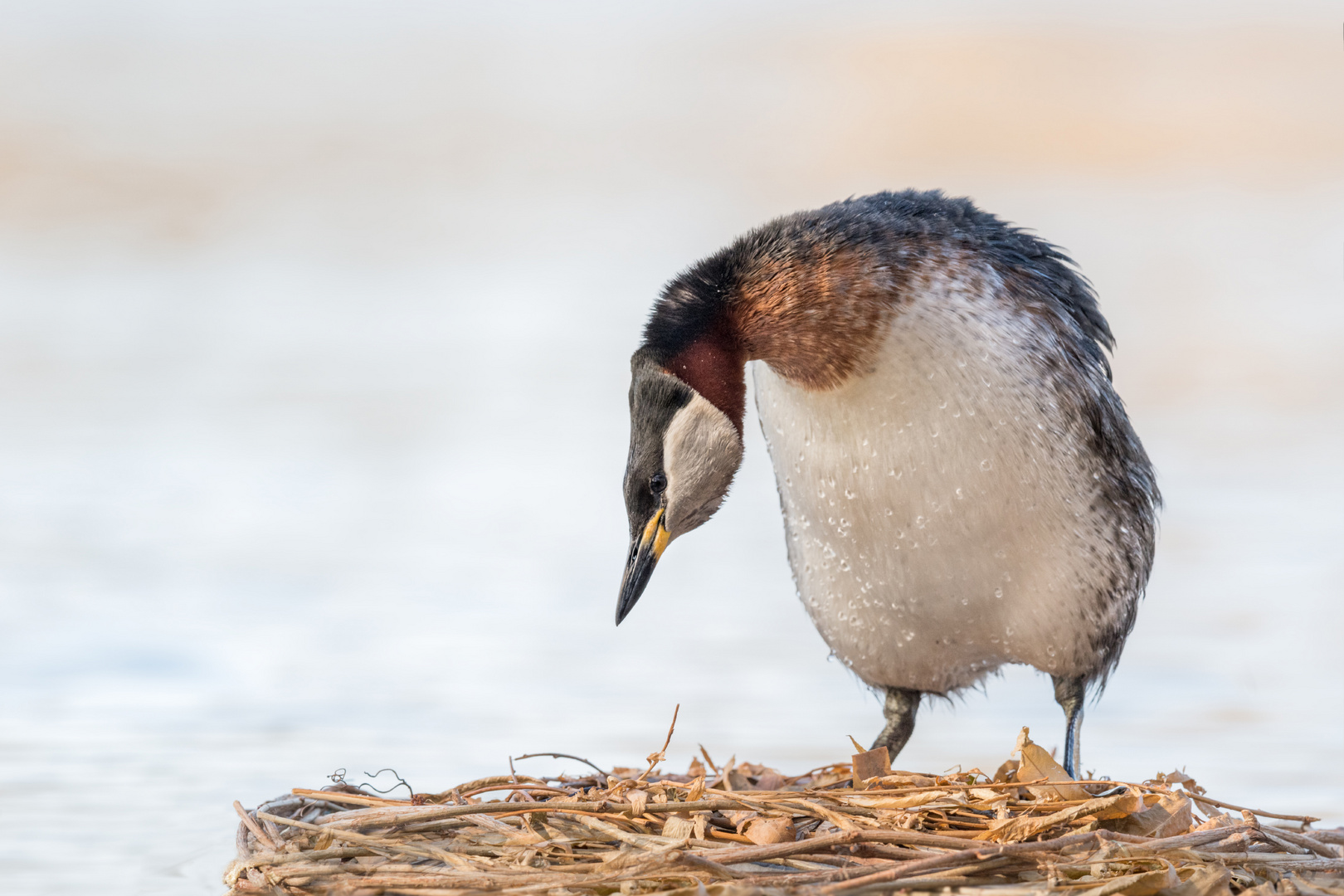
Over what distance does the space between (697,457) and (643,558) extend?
0.21 metres

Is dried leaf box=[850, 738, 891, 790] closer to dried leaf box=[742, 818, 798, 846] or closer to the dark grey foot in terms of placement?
dried leaf box=[742, 818, 798, 846]

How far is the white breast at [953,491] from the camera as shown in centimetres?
257

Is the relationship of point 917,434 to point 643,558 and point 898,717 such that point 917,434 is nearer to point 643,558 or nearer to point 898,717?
point 643,558

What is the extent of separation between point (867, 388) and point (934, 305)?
186mm

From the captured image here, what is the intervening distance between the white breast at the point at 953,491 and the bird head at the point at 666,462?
239mm

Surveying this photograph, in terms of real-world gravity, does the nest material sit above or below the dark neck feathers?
below

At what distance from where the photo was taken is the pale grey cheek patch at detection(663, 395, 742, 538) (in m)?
2.48

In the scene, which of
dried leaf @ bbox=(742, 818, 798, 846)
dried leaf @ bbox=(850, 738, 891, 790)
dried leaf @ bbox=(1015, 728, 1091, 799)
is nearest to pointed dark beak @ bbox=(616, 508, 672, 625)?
dried leaf @ bbox=(850, 738, 891, 790)

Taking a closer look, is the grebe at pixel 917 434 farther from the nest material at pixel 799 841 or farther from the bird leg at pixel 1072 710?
the nest material at pixel 799 841

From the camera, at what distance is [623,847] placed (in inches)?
79.8

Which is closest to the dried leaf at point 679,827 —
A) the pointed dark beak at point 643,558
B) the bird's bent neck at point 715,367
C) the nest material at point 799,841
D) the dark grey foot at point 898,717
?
the nest material at point 799,841

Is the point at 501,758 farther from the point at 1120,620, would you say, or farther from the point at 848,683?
the point at 1120,620

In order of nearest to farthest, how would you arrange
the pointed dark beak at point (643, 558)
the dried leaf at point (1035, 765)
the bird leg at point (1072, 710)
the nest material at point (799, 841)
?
the nest material at point (799, 841) → the dried leaf at point (1035, 765) → the pointed dark beak at point (643, 558) → the bird leg at point (1072, 710)

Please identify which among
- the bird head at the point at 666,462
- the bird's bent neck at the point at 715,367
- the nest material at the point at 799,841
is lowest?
the nest material at the point at 799,841
